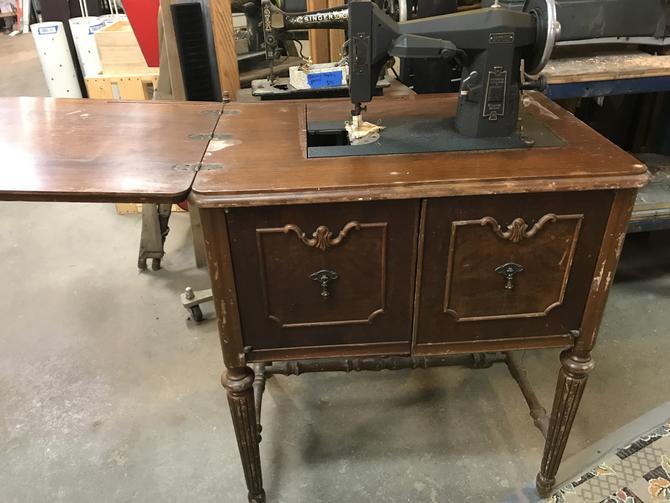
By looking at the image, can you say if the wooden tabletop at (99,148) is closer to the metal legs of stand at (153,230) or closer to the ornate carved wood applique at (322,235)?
the ornate carved wood applique at (322,235)

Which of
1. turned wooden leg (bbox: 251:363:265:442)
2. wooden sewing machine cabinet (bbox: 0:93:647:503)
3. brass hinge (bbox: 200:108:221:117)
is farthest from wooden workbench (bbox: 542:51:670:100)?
turned wooden leg (bbox: 251:363:265:442)

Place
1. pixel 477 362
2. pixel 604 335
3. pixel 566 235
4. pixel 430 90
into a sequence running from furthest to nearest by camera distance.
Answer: pixel 604 335 < pixel 430 90 < pixel 477 362 < pixel 566 235

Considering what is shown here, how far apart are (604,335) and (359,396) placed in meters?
0.95

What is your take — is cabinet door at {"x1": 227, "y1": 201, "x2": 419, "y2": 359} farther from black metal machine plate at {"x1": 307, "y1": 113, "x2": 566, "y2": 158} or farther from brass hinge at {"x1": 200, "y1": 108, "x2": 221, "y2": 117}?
brass hinge at {"x1": 200, "y1": 108, "x2": 221, "y2": 117}

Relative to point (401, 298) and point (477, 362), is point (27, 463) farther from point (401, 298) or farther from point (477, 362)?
point (477, 362)

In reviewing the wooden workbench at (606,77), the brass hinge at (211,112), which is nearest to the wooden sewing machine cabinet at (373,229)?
the brass hinge at (211,112)

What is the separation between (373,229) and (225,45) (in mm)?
1262

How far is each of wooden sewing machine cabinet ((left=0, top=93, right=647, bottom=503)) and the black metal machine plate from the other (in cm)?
3

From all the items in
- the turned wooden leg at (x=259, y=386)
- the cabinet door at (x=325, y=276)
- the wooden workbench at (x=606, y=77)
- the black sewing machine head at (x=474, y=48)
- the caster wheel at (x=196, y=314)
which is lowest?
the caster wheel at (x=196, y=314)

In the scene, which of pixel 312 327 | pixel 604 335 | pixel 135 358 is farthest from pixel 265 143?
pixel 604 335

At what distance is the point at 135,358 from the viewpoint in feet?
6.64

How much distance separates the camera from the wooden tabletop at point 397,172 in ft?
3.28

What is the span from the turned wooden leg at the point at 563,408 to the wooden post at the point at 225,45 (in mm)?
1468

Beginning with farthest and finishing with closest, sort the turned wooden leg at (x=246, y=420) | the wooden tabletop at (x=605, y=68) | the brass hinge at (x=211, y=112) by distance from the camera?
1. the wooden tabletop at (x=605, y=68)
2. the brass hinge at (x=211, y=112)
3. the turned wooden leg at (x=246, y=420)
